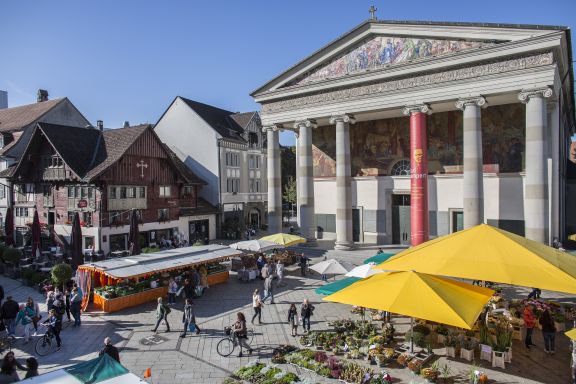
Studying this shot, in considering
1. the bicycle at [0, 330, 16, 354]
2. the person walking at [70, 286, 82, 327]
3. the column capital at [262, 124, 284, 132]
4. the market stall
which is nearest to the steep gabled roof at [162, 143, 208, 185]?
the column capital at [262, 124, 284, 132]

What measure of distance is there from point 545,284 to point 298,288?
1260 centimetres

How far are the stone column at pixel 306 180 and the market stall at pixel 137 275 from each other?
1128 cm

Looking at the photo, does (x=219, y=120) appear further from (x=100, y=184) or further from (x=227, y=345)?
(x=227, y=345)

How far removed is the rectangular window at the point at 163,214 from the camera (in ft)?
115

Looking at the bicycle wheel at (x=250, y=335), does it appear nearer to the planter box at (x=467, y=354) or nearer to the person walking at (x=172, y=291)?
the person walking at (x=172, y=291)

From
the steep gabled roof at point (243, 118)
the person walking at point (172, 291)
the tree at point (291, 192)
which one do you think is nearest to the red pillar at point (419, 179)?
the person walking at point (172, 291)

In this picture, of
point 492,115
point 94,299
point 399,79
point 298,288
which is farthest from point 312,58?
point 94,299

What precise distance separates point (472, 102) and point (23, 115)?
139 feet

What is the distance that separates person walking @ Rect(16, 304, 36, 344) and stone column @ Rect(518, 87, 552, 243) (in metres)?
24.8

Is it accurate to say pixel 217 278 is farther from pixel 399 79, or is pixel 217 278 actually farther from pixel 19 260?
pixel 399 79

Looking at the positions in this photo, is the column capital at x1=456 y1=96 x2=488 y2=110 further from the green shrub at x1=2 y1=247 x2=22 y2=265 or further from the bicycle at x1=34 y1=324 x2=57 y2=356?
the green shrub at x1=2 y1=247 x2=22 y2=265

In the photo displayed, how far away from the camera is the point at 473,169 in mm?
24578

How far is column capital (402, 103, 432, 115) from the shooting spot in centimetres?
2641

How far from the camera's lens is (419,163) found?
86.8 ft
